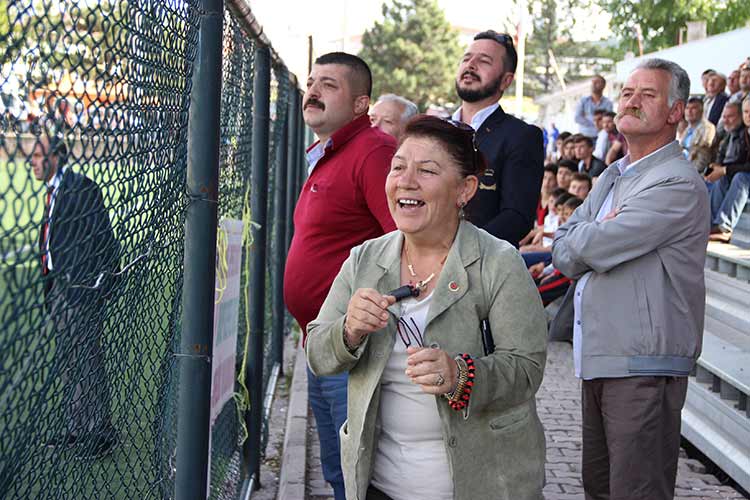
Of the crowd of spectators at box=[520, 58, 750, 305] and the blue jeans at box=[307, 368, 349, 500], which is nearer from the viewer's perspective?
the blue jeans at box=[307, 368, 349, 500]

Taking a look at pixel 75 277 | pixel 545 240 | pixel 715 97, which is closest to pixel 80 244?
pixel 75 277

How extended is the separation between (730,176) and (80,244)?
10.3m

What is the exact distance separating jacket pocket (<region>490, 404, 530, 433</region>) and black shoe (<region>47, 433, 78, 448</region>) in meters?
1.15

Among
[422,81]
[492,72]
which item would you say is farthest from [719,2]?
[422,81]

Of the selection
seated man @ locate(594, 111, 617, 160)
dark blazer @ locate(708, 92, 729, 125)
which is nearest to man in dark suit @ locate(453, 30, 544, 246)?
dark blazer @ locate(708, 92, 729, 125)

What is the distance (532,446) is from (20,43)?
194cm

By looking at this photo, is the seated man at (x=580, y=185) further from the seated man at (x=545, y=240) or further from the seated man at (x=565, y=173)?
the seated man at (x=565, y=173)

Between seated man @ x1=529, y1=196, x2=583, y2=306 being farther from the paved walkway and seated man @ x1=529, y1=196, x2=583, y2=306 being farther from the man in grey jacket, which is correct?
the man in grey jacket

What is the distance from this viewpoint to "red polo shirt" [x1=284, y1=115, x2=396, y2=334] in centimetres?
431

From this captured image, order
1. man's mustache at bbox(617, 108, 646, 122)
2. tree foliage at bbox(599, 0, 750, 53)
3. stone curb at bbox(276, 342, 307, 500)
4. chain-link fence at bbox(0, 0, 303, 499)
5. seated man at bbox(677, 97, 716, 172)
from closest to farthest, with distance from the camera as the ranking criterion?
chain-link fence at bbox(0, 0, 303, 499), man's mustache at bbox(617, 108, 646, 122), stone curb at bbox(276, 342, 307, 500), seated man at bbox(677, 97, 716, 172), tree foliage at bbox(599, 0, 750, 53)

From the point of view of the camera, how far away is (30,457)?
207 cm

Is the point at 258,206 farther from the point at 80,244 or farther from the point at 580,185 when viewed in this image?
the point at 580,185

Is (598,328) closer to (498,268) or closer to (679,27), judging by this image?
(498,268)

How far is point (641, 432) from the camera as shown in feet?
13.5
